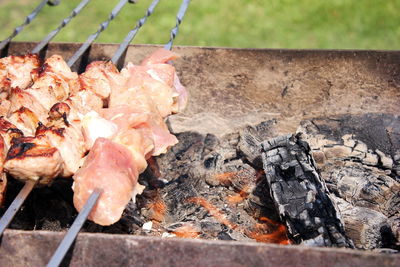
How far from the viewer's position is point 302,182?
2.64m

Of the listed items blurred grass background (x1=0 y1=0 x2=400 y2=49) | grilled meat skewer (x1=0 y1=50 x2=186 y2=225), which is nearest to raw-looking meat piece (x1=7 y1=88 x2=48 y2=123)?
grilled meat skewer (x1=0 y1=50 x2=186 y2=225)

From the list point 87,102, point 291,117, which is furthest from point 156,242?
point 291,117

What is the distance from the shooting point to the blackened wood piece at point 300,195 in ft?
7.63

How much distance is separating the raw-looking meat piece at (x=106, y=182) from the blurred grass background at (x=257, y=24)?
4.09 metres

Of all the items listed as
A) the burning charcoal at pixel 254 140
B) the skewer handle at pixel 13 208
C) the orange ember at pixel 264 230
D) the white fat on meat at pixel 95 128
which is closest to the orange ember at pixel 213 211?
the orange ember at pixel 264 230

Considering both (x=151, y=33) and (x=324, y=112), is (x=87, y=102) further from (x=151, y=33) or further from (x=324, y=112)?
(x=151, y=33)

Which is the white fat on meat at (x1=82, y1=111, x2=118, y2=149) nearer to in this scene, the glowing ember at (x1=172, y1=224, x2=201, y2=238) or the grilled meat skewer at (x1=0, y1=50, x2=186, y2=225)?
the grilled meat skewer at (x1=0, y1=50, x2=186, y2=225)

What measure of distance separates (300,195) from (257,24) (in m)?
4.29

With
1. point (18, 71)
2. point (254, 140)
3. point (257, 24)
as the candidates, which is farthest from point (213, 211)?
point (257, 24)

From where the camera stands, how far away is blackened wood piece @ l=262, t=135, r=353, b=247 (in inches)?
91.6

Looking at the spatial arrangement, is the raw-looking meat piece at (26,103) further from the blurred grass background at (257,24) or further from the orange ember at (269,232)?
the blurred grass background at (257,24)

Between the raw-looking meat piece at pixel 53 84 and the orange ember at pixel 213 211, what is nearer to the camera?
the raw-looking meat piece at pixel 53 84

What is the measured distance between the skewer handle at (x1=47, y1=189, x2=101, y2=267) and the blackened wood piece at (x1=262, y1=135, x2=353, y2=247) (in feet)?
3.33

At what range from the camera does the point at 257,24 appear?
21.0ft
